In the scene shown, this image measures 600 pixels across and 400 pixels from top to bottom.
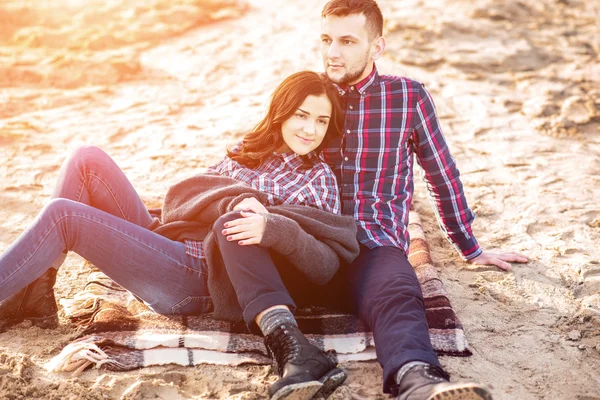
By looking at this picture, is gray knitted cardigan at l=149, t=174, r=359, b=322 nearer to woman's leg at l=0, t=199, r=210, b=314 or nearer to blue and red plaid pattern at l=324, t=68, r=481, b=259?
woman's leg at l=0, t=199, r=210, b=314

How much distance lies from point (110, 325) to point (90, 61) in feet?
15.6

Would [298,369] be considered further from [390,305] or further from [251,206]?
[251,206]

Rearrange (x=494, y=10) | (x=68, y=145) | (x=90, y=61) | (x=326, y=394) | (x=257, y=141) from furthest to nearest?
(x=494, y=10) → (x=90, y=61) → (x=68, y=145) → (x=257, y=141) → (x=326, y=394)

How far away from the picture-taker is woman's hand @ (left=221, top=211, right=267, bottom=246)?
2.37 m

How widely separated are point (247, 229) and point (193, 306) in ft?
1.85

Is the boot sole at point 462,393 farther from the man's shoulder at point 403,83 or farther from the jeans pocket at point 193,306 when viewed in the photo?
the man's shoulder at point 403,83

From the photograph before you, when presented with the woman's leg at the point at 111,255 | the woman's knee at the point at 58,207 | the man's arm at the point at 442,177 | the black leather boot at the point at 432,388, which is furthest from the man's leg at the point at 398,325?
the woman's knee at the point at 58,207

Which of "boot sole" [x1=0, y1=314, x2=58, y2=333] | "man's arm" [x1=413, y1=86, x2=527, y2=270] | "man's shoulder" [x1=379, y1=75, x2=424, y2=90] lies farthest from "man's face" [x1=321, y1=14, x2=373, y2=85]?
"boot sole" [x1=0, y1=314, x2=58, y2=333]

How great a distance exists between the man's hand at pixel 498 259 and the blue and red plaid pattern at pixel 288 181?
0.99 metres

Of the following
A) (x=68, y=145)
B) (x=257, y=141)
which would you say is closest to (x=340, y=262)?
Answer: (x=257, y=141)

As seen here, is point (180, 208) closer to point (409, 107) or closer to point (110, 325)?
point (110, 325)

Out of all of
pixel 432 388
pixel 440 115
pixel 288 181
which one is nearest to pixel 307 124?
pixel 288 181

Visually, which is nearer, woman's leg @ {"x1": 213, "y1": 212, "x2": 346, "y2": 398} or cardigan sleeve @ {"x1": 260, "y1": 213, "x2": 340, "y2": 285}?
woman's leg @ {"x1": 213, "y1": 212, "x2": 346, "y2": 398}

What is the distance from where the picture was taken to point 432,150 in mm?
A: 3055
